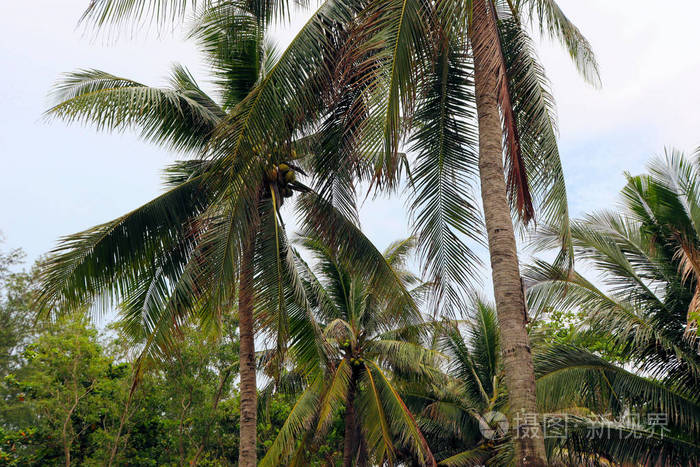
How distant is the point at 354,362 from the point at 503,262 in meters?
9.98

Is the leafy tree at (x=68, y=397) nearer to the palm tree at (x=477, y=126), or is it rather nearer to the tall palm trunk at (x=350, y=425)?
the tall palm trunk at (x=350, y=425)

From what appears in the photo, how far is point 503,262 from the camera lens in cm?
536

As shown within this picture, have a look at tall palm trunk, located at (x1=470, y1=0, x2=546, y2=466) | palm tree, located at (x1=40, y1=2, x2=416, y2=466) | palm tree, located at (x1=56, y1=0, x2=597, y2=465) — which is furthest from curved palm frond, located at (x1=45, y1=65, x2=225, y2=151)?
tall palm trunk, located at (x1=470, y1=0, x2=546, y2=466)

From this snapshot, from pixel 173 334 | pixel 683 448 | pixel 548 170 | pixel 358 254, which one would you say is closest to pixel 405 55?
pixel 548 170

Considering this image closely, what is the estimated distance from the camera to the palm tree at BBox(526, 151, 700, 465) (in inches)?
354

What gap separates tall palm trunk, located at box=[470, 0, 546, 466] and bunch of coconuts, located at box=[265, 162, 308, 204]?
4.62m

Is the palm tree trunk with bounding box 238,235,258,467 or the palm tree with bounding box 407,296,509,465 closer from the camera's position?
the palm tree trunk with bounding box 238,235,258,467

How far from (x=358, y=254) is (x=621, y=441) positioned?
4.79m

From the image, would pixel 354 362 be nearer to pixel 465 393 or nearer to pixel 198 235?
pixel 465 393

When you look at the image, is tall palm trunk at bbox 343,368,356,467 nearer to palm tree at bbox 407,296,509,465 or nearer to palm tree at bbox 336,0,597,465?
palm tree at bbox 407,296,509,465

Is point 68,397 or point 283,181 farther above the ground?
point 283,181

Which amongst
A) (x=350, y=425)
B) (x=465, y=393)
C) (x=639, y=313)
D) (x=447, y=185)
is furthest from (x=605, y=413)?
(x=465, y=393)

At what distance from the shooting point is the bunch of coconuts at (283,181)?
10.1 meters

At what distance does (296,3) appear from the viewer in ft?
25.6
